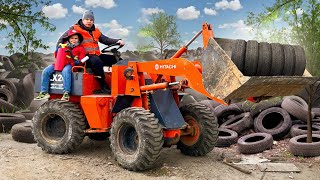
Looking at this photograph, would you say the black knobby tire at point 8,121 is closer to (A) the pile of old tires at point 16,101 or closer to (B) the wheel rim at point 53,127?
(A) the pile of old tires at point 16,101

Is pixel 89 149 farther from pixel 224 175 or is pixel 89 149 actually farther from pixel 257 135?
pixel 257 135

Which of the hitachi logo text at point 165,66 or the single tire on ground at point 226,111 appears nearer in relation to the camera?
the hitachi logo text at point 165,66

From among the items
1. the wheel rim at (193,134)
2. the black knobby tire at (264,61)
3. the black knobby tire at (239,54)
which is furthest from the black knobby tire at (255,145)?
the black knobby tire at (239,54)

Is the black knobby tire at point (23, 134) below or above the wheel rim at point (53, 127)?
below

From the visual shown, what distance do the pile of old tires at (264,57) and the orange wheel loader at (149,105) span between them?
0.21 meters

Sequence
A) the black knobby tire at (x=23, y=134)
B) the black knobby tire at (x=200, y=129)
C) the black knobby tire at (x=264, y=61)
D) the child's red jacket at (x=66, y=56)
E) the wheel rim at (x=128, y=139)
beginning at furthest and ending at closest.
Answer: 1. the black knobby tire at (x=23, y=134)
2. the child's red jacket at (x=66, y=56)
3. the black knobby tire at (x=200, y=129)
4. the wheel rim at (x=128, y=139)
5. the black knobby tire at (x=264, y=61)

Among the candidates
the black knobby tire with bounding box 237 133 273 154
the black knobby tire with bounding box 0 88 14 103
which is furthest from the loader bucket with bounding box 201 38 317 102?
the black knobby tire with bounding box 0 88 14 103

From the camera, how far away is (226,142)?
10.6 metres

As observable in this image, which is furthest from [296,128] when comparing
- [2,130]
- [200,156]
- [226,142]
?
[2,130]

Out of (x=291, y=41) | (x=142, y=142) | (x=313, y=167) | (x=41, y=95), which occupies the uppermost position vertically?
(x=291, y=41)

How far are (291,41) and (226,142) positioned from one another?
851cm

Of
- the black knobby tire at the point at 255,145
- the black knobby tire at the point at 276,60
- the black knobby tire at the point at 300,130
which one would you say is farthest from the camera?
the black knobby tire at the point at 300,130

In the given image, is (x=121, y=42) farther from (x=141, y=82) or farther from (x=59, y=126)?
(x=59, y=126)

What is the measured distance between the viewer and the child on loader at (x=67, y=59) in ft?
28.4
